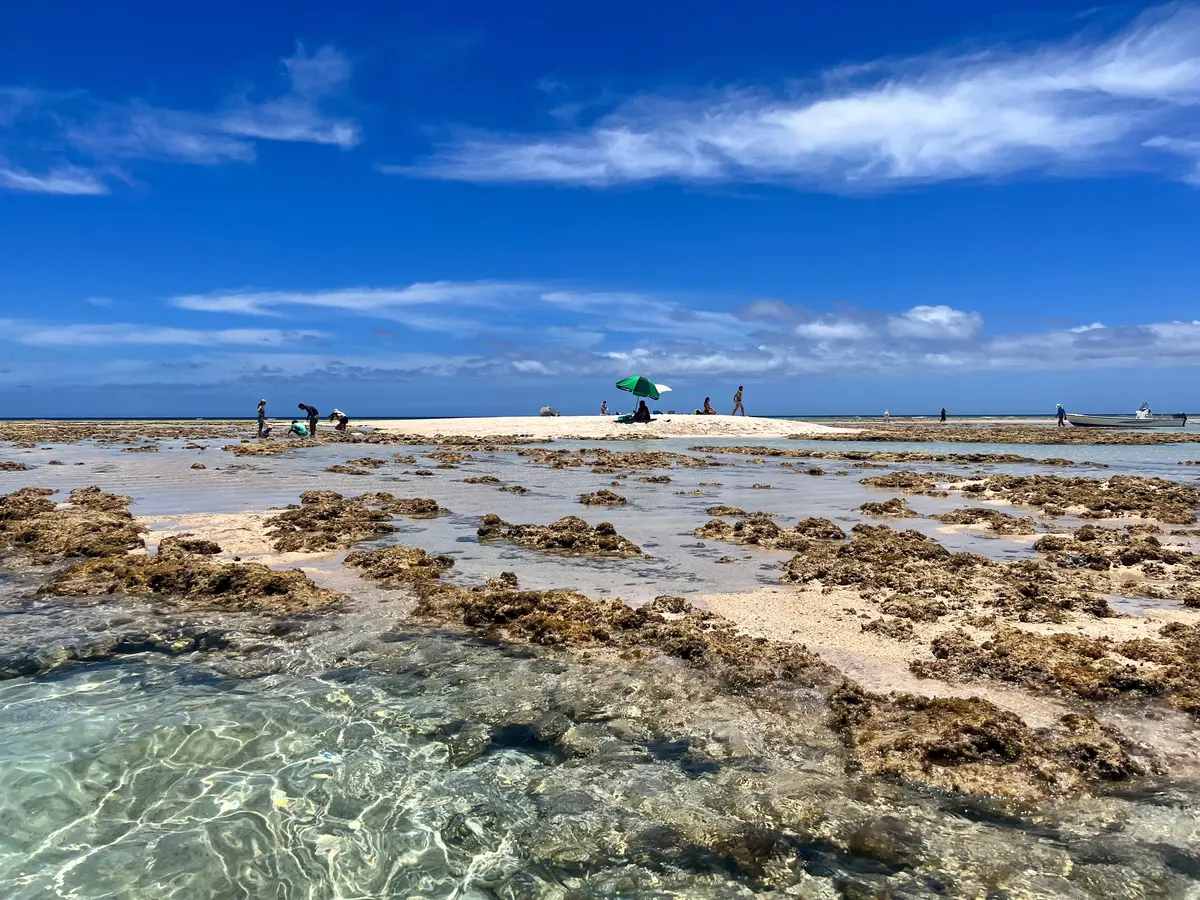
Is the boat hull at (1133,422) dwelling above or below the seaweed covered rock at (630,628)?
above

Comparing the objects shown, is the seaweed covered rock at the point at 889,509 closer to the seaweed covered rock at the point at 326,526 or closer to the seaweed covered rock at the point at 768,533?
the seaweed covered rock at the point at 768,533

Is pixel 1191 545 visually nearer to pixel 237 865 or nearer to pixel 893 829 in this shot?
pixel 893 829

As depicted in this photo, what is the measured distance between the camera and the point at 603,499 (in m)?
16.6

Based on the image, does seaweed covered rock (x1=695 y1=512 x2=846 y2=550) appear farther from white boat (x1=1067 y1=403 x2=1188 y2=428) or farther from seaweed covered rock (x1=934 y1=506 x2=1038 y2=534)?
white boat (x1=1067 y1=403 x2=1188 y2=428)

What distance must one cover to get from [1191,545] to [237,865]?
1362 centimetres

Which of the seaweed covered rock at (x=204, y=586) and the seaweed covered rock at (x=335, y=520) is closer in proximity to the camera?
the seaweed covered rock at (x=204, y=586)

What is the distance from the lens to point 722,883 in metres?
3.64

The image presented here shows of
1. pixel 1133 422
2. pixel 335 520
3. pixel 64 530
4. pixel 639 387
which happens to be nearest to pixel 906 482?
pixel 335 520

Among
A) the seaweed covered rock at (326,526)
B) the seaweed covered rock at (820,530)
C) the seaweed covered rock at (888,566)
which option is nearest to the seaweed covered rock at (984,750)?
the seaweed covered rock at (888,566)

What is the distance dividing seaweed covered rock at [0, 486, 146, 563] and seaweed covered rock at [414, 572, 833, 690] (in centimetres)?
560

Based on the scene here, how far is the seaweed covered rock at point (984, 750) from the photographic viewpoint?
14.7 feet

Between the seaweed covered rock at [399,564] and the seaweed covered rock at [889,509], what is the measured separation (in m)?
9.12

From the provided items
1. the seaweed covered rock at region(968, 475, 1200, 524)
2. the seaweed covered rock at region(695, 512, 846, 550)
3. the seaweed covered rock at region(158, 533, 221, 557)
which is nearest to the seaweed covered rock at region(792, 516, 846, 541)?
the seaweed covered rock at region(695, 512, 846, 550)

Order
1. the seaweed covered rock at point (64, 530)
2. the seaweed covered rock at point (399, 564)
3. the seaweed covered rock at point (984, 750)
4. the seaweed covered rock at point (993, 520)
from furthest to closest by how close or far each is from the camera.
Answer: the seaweed covered rock at point (993, 520)
the seaweed covered rock at point (64, 530)
the seaweed covered rock at point (399, 564)
the seaweed covered rock at point (984, 750)
